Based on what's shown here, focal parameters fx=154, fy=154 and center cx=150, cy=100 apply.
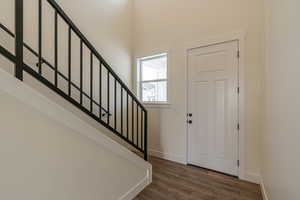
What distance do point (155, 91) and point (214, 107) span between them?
1.40 m

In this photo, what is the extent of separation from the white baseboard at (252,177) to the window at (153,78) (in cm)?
193

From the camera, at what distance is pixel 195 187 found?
230 centimetres

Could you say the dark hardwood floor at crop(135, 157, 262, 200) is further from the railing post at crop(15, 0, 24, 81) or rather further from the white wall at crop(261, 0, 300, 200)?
the railing post at crop(15, 0, 24, 81)

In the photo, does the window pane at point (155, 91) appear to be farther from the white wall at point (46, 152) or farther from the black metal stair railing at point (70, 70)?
the white wall at point (46, 152)

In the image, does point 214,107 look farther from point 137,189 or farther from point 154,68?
point 137,189

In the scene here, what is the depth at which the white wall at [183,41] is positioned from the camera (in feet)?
8.02

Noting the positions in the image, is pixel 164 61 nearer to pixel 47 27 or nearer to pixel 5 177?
pixel 47 27

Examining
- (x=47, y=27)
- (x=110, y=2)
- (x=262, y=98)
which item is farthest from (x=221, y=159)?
(x=110, y=2)

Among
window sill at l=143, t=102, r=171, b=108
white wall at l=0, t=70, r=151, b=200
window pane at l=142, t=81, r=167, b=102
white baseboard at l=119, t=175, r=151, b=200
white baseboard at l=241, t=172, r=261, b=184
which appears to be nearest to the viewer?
white wall at l=0, t=70, r=151, b=200

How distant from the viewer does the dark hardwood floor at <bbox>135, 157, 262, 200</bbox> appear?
2.09 m

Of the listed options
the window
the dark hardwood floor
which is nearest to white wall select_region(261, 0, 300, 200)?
the dark hardwood floor

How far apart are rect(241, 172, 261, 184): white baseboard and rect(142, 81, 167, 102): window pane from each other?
6.50ft

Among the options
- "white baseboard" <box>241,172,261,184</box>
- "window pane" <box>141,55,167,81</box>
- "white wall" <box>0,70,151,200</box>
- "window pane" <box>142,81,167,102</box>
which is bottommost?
"white baseboard" <box>241,172,261,184</box>

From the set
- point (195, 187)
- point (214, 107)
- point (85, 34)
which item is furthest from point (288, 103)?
point (85, 34)
